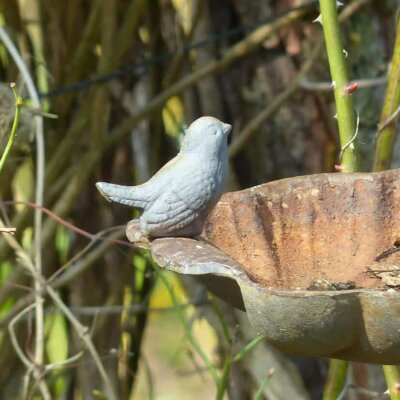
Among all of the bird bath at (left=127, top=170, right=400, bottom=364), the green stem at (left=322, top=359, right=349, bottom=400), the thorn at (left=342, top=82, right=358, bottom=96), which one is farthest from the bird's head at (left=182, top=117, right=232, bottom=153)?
the green stem at (left=322, top=359, right=349, bottom=400)

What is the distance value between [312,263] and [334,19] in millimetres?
343

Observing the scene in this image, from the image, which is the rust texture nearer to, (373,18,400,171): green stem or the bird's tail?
the bird's tail

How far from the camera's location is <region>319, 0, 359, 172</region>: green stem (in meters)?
1.36

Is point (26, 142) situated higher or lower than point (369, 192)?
higher

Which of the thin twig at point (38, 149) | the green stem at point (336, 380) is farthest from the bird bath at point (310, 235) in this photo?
the thin twig at point (38, 149)

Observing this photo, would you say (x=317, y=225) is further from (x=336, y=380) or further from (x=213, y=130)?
(x=336, y=380)

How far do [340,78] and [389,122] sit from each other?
0.60ft

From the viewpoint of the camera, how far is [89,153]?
2123mm

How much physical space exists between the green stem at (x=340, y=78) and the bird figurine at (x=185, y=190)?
1.07 feet

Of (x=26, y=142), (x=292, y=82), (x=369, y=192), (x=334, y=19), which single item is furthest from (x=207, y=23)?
(x=369, y=192)

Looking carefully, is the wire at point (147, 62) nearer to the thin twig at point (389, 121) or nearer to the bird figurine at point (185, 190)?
the thin twig at point (389, 121)

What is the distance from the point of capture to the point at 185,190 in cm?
108

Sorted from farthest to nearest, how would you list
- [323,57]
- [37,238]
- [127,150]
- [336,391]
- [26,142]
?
[127,150], [323,57], [26,142], [37,238], [336,391]

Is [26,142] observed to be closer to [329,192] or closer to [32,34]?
[32,34]
